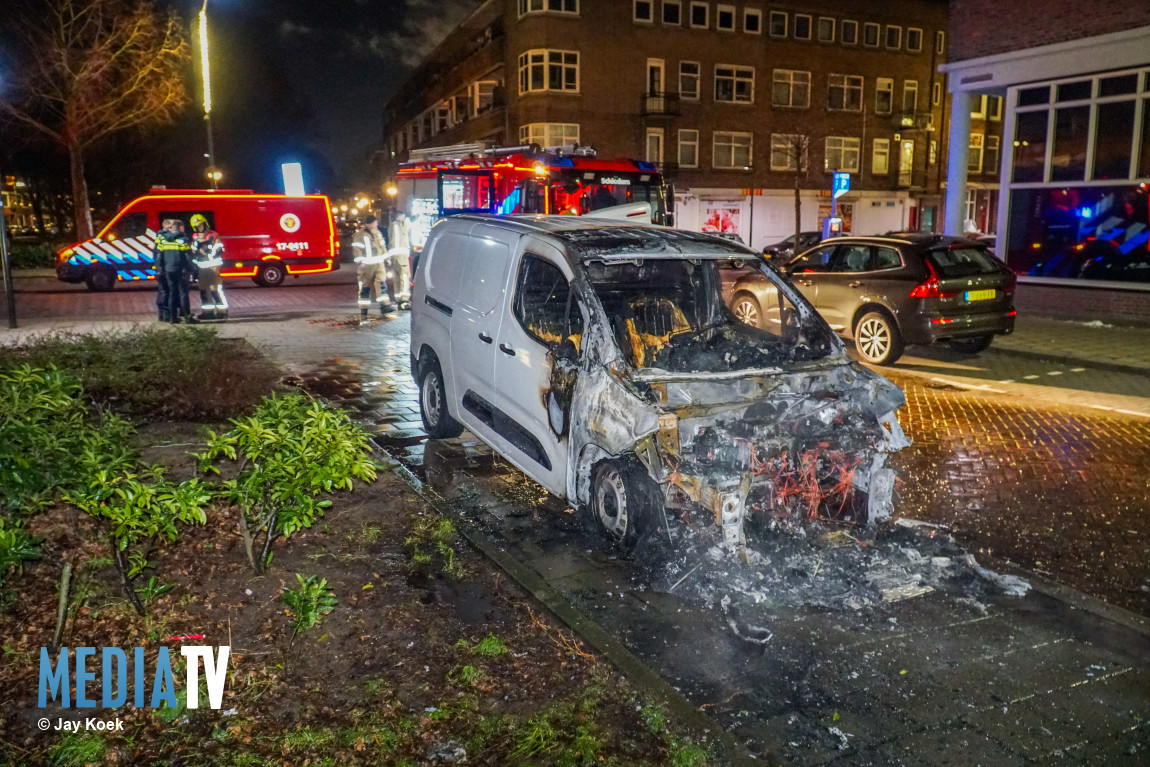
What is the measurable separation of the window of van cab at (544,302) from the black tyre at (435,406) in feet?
4.99

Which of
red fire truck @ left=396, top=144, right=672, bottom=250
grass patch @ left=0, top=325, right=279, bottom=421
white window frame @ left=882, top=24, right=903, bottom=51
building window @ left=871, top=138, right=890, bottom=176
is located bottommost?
grass patch @ left=0, top=325, right=279, bottom=421

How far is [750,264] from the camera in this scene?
6.34m

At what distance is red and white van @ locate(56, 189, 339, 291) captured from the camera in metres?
21.5

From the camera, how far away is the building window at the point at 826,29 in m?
45.0

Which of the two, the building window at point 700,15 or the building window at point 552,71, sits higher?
the building window at point 700,15

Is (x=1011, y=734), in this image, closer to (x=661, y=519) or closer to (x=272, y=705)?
(x=661, y=519)

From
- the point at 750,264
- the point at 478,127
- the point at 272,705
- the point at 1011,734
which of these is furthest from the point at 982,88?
the point at 478,127

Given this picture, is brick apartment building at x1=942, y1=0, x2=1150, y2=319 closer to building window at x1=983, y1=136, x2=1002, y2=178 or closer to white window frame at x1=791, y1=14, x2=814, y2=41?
white window frame at x1=791, y1=14, x2=814, y2=41

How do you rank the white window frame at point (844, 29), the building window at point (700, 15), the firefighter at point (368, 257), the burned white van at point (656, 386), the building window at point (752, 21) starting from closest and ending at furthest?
the burned white van at point (656, 386)
the firefighter at point (368, 257)
the building window at point (700, 15)
the building window at point (752, 21)
the white window frame at point (844, 29)

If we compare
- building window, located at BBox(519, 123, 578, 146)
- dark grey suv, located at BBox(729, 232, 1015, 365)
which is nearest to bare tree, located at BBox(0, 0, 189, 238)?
building window, located at BBox(519, 123, 578, 146)

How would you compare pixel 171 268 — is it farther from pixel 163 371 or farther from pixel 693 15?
pixel 693 15

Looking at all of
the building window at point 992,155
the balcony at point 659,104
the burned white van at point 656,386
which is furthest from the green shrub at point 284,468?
the building window at point 992,155

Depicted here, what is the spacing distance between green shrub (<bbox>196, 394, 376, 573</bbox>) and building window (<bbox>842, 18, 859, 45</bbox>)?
47.3 meters

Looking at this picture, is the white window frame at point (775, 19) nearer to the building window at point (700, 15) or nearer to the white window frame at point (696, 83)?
the building window at point (700, 15)
